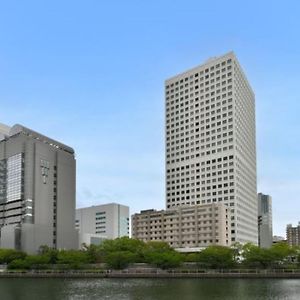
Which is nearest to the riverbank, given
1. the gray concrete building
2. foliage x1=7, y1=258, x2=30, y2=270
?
foliage x1=7, y1=258, x2=30, y2=270

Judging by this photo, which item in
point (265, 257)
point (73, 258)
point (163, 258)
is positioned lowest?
point (73, 258)

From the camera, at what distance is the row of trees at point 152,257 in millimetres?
131375

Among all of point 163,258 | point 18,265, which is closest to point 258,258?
point 163,258

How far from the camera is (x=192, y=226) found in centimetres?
18400

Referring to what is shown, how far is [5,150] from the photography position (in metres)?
186

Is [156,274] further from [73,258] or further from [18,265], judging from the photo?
[18,265]

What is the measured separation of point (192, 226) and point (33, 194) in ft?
194

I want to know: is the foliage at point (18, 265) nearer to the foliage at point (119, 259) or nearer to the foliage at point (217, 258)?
the foliage at point (119, 259)

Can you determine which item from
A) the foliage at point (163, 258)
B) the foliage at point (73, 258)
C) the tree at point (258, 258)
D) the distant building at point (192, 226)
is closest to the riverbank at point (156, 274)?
the foliage at point (163, 258)

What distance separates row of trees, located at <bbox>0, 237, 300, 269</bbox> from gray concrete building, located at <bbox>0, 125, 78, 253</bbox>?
16052 millimetres

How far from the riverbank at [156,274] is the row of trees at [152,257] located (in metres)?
4.27

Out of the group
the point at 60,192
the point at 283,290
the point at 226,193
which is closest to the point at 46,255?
the point at 60,192

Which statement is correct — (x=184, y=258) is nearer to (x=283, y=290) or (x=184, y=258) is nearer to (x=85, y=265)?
(x=85, y=265)

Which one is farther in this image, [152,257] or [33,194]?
[33,194]
